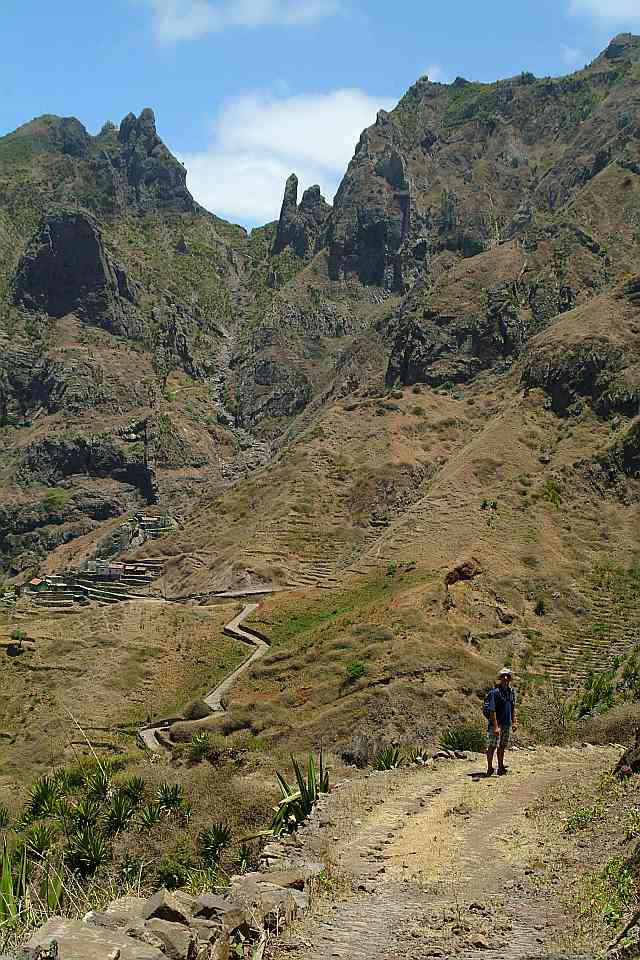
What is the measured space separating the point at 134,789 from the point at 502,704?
8313 millimetres

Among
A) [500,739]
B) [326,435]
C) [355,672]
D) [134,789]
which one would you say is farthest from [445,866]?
[326,435]

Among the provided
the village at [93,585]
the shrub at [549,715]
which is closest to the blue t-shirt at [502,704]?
the shrub at [549,715]

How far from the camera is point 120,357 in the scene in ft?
415

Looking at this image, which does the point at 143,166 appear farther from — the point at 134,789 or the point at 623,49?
the point at 134,789

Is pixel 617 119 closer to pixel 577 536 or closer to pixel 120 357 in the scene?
pixel 120 357

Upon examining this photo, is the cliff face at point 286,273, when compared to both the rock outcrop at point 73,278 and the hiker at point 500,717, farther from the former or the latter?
the hiker at point 500,717

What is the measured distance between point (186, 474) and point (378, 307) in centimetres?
4075

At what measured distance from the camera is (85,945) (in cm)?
682

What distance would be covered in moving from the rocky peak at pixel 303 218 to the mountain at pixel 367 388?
1.40 feet

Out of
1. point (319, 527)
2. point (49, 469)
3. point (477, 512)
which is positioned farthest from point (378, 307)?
point (477, 512)

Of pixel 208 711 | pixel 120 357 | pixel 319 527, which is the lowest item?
pixel 208 711

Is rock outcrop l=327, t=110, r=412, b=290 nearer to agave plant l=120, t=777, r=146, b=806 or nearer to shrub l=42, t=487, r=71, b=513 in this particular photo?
shrub l=42, t=487, r=71, b=513

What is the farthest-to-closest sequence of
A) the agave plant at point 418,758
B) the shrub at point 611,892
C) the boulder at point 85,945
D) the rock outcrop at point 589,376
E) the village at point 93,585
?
the village at point 93,585, the rock outcrop at point 589,376, the agave plant at point 418,758, the shrub at point 611,892, the boulder at point 85,945

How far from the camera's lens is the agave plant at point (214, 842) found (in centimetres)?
1487
